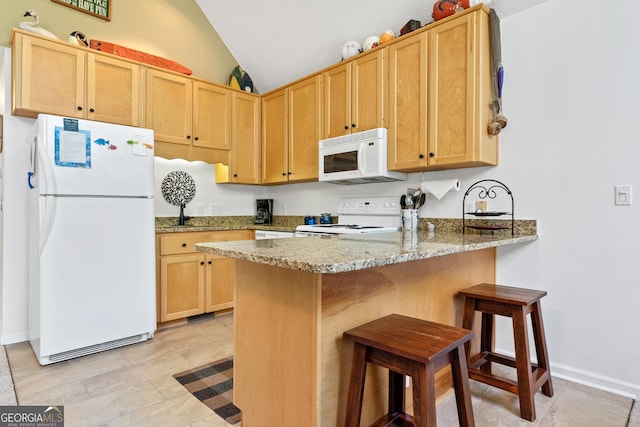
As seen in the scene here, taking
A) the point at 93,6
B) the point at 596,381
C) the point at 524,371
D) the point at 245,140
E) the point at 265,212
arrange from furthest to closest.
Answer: the point at 265,212 < the point at 245,140 < the point at 93,6 < the point at 596,381 < the point at 524,371

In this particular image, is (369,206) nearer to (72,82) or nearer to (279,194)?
(279,194)

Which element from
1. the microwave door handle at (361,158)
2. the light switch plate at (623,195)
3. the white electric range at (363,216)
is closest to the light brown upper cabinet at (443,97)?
the microwave door handle at (361,158)

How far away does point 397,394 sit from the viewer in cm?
148

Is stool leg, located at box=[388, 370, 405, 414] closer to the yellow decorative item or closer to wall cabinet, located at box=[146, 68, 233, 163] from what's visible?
the yellow decorative item

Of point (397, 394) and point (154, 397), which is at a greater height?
point (397, 394)

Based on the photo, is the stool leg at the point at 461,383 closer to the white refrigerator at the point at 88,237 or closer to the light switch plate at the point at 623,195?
the light switch plate at the point at 623,195

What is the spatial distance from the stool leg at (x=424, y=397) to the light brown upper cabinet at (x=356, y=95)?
6.56ft

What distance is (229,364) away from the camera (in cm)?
233

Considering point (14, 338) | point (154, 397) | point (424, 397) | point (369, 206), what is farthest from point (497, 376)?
point (14, 338)

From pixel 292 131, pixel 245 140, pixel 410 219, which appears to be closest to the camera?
pixel 410 219

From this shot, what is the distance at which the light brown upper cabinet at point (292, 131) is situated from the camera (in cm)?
329

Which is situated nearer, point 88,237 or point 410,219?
point 88,237

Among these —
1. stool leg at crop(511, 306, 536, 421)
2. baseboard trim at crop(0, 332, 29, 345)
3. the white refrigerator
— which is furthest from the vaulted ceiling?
baseboard trim at crop(0, 332, 29, 345)

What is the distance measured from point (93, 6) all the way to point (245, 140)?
174 centimetres
